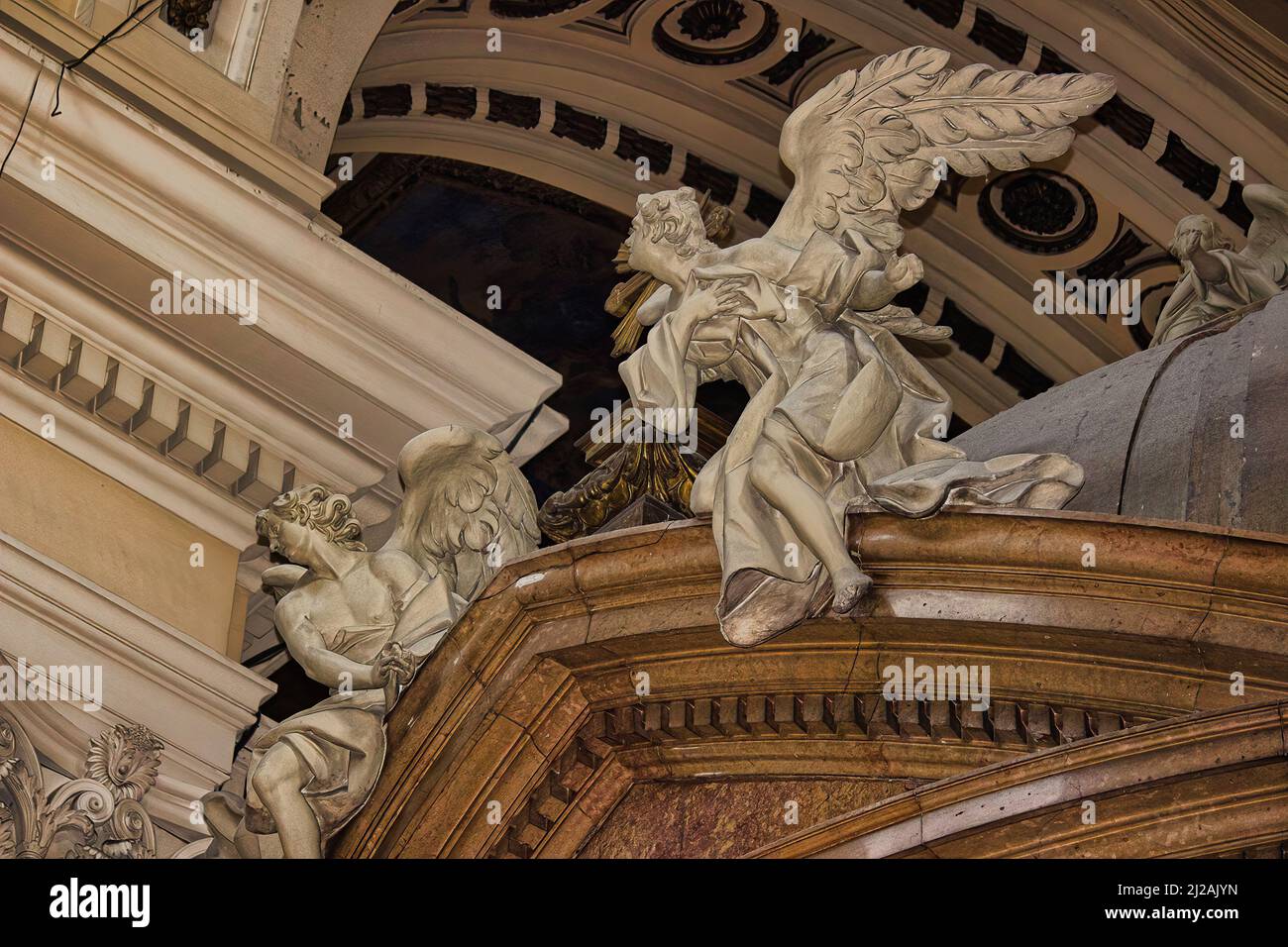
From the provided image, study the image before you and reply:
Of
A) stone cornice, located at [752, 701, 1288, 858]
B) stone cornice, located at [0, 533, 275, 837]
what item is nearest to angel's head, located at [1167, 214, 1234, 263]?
stone cornice, located at [0, 533, 275, 837]

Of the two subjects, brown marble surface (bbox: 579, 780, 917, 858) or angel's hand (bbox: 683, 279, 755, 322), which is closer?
brown marble surface (bbox: 579, 780, 917, 858)

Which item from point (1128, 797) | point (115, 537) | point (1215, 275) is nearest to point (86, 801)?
point (115, 537)

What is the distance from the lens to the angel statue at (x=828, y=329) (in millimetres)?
6297

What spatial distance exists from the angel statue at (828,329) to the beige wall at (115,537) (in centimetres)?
227

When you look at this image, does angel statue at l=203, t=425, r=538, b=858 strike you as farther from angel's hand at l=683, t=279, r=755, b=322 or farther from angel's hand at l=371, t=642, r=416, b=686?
angel's hand at l=683, t=279, r=755, b=322

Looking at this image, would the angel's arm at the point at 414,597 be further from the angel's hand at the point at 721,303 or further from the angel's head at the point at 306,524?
the angel's hand at the point at 721,303

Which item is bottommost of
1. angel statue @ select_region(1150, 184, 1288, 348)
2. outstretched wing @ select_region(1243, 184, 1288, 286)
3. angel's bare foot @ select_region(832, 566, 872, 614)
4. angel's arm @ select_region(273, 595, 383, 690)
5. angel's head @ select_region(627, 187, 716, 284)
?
angel's bare foot @ select_region(832, 566, 872, 614)

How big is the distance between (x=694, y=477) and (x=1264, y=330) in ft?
6.16

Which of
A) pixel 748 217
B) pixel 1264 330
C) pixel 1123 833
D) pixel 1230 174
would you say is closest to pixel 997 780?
pixel 1123 833

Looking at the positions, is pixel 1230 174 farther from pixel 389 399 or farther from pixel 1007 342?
pixel 389 399

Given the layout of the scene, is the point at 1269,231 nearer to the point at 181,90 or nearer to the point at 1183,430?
the point at 1183,430

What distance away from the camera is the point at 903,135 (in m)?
6.95

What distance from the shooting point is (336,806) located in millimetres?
6855

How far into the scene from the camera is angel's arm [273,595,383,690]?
7164 mm
